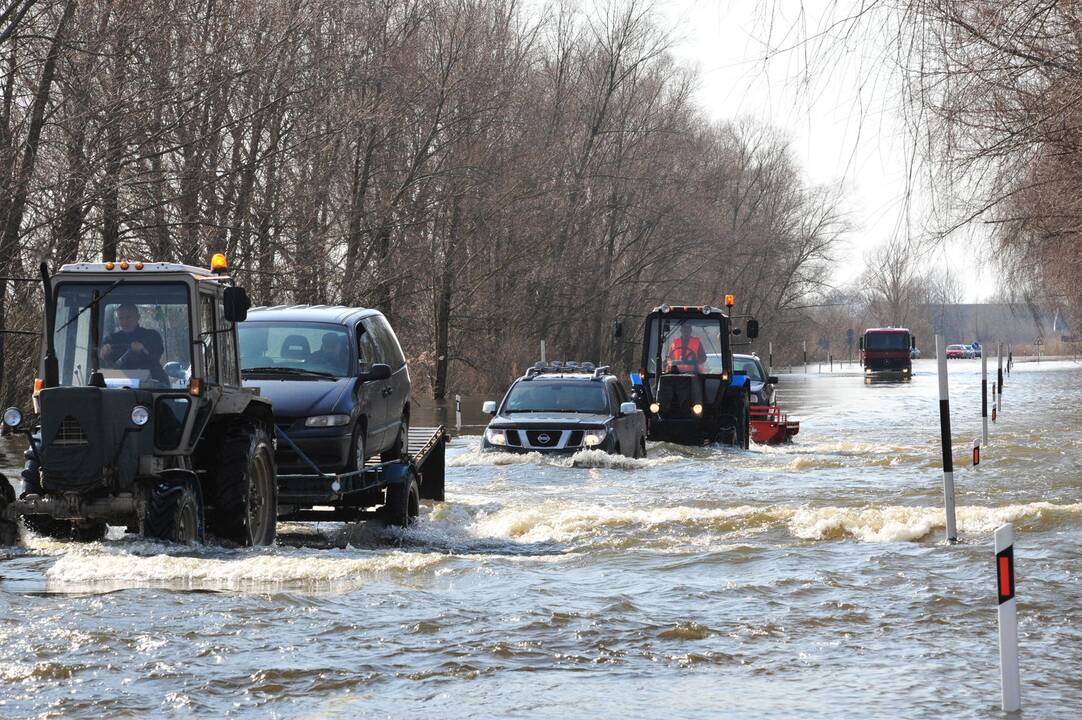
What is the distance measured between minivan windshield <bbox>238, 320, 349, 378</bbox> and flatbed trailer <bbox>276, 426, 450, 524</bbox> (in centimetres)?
97

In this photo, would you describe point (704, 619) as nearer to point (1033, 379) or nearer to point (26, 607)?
point (26, 607)

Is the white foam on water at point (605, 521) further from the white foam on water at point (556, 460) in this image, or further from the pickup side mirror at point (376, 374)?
the white foam on water at point (556, 460)

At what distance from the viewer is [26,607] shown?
369 inches

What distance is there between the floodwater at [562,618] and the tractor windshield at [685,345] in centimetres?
1096

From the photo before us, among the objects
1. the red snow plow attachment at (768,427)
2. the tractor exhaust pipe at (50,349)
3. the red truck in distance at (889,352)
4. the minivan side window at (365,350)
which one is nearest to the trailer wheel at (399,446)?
the minivan side window at (365,350)

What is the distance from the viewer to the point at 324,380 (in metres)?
14.2

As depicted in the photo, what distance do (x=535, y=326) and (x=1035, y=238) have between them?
36.0 meters

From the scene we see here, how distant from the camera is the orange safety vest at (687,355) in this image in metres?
28.2

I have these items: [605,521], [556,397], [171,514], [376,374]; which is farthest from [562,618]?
[556,397]

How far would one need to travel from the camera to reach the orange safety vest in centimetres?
2816

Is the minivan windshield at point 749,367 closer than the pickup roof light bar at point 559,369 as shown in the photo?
No

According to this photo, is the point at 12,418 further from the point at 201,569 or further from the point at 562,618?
the point at 562,618

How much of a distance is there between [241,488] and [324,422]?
2.00 m

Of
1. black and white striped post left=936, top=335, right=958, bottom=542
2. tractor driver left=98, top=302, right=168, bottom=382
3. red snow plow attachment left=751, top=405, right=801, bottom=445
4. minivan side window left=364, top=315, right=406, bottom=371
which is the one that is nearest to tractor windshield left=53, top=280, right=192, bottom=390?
tractor driver left=98, top=302, right=168, bottom=382
